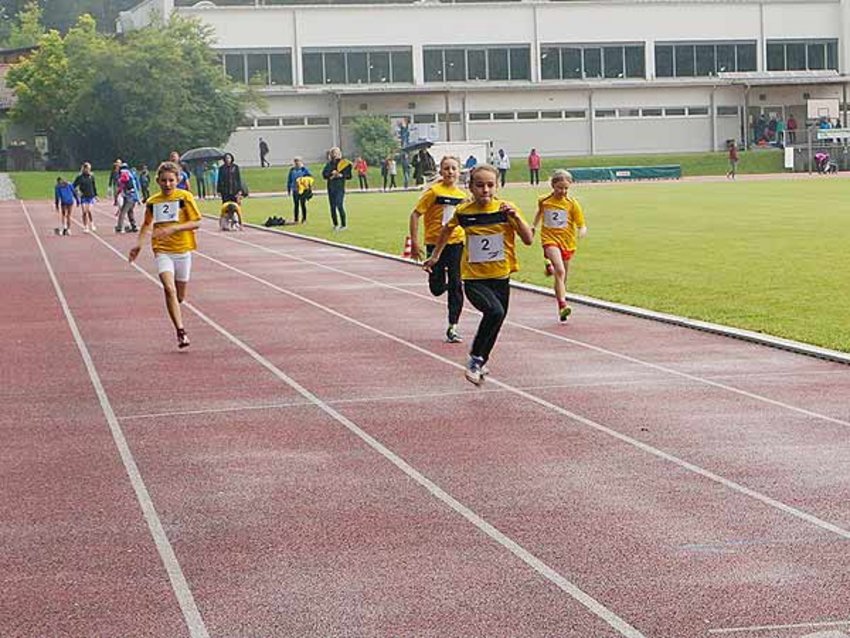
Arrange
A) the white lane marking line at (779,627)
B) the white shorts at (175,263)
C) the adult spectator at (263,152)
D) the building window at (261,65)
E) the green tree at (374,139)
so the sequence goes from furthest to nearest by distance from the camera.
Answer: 1. the building window at (261,65)
2. the green tree at (374,139)
3. the adult spectator at (263,152)
4. the white shorts at (175,263)
5. the white lane marking line at (779,627)

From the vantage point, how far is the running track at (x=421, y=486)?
277 inches

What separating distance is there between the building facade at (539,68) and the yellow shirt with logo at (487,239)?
78159mm

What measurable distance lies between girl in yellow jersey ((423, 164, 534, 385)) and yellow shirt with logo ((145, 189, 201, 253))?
14.0 feet

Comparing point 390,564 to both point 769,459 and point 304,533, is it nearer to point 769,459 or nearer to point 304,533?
point 304,533

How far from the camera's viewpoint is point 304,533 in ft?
27.7

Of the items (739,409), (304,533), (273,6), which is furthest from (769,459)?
(273,6)

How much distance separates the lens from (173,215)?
17172 millimetres

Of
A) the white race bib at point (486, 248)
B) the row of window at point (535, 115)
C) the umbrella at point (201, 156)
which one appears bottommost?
the white race bib at point (486, 248)

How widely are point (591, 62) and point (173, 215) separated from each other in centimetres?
7990

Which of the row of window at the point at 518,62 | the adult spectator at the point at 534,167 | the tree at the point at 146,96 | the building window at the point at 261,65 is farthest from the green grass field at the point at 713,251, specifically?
the row of window at the point at 518,62

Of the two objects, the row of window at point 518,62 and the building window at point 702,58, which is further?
the building window at point 702,58

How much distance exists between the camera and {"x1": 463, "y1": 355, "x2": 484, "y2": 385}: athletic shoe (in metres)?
13.4

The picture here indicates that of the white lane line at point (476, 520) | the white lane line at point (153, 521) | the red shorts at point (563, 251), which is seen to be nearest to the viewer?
the white lane line at point (476, 520)

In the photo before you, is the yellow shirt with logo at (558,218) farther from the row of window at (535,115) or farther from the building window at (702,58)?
the building window at (702,58)
